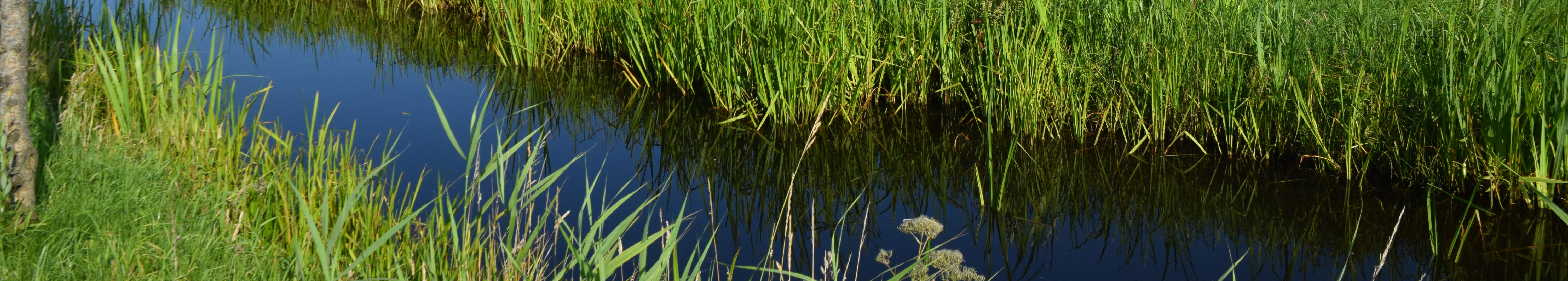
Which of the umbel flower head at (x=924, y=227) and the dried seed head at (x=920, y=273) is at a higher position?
the umbel flower head at (x=924, y=227)

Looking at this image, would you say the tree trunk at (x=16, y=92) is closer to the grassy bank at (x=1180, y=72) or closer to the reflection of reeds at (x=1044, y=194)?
the reflection of reeds at (x=1044, y=194)

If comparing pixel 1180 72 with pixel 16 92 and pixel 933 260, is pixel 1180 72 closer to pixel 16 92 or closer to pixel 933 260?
pixel 933 260

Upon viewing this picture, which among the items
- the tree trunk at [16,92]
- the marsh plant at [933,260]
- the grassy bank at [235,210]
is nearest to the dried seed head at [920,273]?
the marsh plant at [933,260]

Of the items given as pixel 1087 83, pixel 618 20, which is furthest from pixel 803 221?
pixel 618 20

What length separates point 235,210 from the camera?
2170mm

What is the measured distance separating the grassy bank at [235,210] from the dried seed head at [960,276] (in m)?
0.54

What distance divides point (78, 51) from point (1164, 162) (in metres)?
3.47

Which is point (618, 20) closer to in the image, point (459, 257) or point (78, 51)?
point (78, 51)

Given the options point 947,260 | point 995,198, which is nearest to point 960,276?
point 947,260

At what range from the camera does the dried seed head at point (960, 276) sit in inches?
76.4

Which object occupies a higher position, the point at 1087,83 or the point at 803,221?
the point at 1087,83

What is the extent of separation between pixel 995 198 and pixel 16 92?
2.49m

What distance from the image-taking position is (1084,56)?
145 inches

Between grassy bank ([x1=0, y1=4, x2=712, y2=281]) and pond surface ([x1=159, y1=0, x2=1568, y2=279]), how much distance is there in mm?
194
